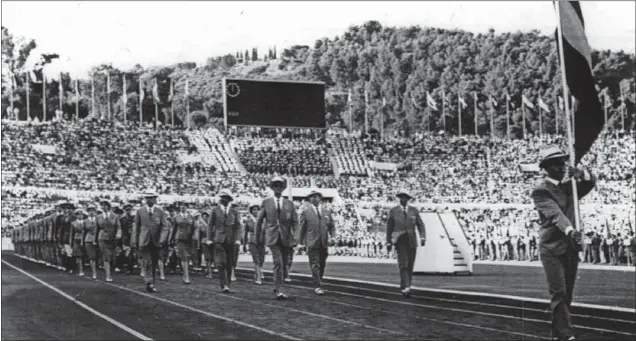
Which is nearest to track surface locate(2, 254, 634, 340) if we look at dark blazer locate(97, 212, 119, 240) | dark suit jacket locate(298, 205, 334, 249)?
dark suit jacket locate(298, 205, 334, 249)

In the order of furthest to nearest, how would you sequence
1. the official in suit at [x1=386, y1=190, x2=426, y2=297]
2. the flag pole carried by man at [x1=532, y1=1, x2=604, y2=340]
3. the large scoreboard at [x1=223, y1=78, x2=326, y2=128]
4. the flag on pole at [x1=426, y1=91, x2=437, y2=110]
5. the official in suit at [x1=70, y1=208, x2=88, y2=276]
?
the flag on pole at [x1=426, y1=91, x2=437, y2=110] < the large scoreboard at [x1=223, y1=78, x2=326, y2=128] < the official in suit at [x1=70, y1=208, x2=88, y2=276] < the official in suit at [x1=386, y1=190, x2=426, y2=297] < the flag pole carried by man at [x1=532, y1=1, x2=604, y2=340]

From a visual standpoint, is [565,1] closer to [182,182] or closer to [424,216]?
[424,216]

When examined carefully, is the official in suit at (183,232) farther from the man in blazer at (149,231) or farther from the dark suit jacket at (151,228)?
the dark suit jacket at (151,228)

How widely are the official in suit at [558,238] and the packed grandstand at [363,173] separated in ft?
44.3

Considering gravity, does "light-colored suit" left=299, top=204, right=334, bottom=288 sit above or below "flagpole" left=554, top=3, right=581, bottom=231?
below

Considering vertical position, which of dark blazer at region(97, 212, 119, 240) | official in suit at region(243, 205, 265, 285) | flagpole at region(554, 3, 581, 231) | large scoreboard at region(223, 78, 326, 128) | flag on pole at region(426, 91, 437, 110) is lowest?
official in suit at region(243, 205, 265, 285)

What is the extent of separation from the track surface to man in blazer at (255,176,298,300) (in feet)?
1.53

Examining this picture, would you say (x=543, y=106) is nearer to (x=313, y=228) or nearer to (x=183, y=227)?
(x=183, y=227)

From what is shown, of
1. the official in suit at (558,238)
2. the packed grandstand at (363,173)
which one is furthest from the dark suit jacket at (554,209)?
the packed grandstand at (363,173)

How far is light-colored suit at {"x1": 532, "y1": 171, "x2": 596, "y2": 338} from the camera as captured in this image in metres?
7.44

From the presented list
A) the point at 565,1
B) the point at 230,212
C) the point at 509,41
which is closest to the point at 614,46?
the point at 509,41

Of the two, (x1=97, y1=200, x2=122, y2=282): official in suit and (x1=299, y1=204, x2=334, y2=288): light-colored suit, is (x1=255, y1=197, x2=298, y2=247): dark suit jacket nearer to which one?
(x1=299, y1=204, x2=334, y2=288): light-colored suit

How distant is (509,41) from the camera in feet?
82.4

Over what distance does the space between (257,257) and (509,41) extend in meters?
11.8
